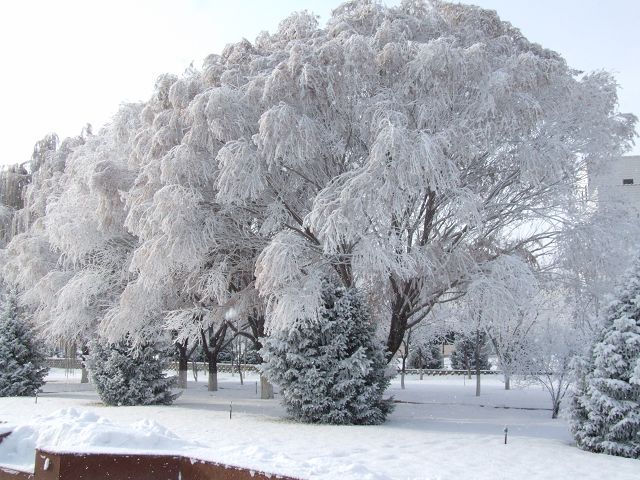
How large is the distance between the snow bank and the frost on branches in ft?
24.3

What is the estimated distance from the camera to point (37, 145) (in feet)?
99.7

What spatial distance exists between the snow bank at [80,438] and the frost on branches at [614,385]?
7417 millimetres

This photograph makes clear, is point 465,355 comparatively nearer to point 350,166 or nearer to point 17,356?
point 17,356

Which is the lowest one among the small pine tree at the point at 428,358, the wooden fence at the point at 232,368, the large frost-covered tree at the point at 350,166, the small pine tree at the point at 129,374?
the wooden fence at the point at 232,368

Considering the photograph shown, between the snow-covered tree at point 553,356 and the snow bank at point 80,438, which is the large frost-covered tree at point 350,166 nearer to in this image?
the snow-covered tree at point 553,356

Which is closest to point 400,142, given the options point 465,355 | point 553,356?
point 553,356

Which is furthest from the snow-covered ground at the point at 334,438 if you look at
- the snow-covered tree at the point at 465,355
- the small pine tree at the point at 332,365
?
the snow-covered tree at the point at 465,355

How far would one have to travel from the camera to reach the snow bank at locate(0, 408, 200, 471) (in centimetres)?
710

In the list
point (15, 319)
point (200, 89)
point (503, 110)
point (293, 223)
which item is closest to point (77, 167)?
point (15, 319)

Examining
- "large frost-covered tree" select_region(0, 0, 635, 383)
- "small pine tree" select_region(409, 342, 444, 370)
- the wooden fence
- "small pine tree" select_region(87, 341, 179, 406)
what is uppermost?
"large frost-covered tree" select_region(0, 0, 635, 383)

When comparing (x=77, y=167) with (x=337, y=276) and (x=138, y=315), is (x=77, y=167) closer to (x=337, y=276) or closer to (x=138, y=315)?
(x=138, y=315)

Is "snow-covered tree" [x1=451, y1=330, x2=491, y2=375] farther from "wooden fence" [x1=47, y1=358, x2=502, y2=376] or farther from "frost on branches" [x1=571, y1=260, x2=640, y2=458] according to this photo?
"frost on branches" [x1=571, y1=260, x2=640, y2=458]

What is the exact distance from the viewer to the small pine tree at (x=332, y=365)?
15.5 m

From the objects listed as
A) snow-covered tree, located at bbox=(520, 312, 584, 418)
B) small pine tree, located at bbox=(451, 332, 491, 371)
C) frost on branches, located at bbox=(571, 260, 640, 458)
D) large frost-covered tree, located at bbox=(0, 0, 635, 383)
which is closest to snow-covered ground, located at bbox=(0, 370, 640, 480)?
frost on branches, located at bbox=(571, 260, 640, 458)
